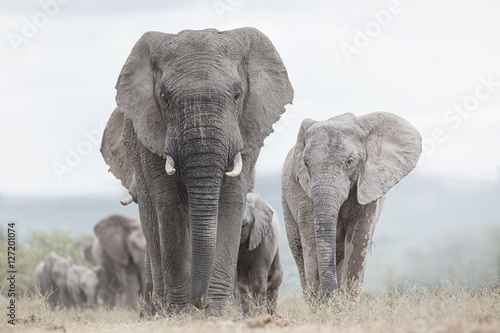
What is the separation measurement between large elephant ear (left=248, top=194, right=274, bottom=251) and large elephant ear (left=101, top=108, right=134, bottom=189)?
208 cm

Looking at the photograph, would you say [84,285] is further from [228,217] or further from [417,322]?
[417,322]

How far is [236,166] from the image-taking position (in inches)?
340

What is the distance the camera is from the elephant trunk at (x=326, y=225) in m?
10.3

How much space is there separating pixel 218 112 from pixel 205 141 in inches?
12.1

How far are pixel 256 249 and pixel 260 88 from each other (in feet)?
16.1

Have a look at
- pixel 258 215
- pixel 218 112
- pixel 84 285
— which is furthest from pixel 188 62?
pixel 84 285

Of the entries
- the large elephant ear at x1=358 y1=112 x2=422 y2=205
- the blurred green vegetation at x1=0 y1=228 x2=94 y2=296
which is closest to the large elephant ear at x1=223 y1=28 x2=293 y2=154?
the large elephant ear at x1=358 y1=112 x2=422 y2=205

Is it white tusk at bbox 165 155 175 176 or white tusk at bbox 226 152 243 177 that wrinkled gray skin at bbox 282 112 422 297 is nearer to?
white tusk at bbox 226 152 243 177

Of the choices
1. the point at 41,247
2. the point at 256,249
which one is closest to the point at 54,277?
the point at 41,247

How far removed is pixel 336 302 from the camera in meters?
9.25

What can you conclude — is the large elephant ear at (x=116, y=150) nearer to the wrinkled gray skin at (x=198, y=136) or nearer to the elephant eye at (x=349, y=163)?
the wrinkled gray skin at (x=198, y=136)

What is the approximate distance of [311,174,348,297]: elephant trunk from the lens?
10.3 m

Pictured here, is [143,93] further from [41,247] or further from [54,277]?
[41,247]

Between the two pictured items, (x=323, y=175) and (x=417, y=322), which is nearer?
(x=417, y=322)
